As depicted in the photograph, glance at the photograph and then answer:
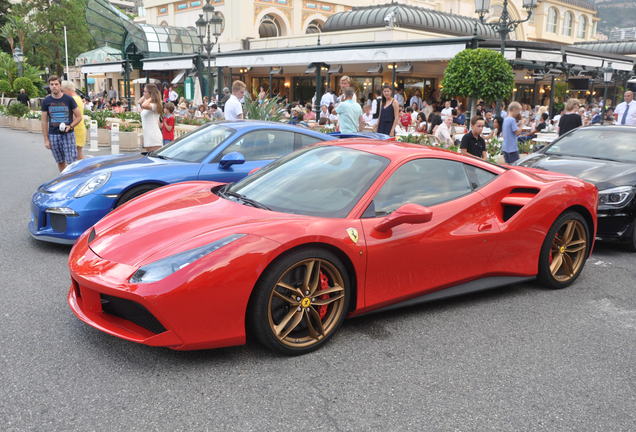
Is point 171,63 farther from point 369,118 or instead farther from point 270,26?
point 369,118

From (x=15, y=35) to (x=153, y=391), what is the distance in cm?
6706

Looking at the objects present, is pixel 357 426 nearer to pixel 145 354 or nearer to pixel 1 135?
pixel 145 354

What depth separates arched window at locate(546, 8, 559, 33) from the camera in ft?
218

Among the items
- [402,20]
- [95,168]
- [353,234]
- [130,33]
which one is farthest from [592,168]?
[130,33]

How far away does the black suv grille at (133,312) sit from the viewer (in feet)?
10.6

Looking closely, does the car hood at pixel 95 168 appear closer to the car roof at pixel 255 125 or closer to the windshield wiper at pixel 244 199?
the car roof at pixel 255 125

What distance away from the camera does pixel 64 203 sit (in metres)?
5.66

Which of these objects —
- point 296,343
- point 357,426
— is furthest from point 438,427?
point 296,343

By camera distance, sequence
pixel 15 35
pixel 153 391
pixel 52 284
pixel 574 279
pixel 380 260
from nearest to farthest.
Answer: pixel 153 391, pixel 380 260, pixel 52 284, pixel 574 279, pixel 15 35

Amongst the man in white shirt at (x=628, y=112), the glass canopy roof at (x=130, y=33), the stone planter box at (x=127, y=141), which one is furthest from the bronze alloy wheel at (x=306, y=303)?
the glass canopy roof at (x=130, y=33)

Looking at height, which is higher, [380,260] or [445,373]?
[380,260]

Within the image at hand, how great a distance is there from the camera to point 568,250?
5.16m

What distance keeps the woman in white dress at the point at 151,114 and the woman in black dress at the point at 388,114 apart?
3.95m

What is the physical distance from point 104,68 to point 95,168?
149 feet
